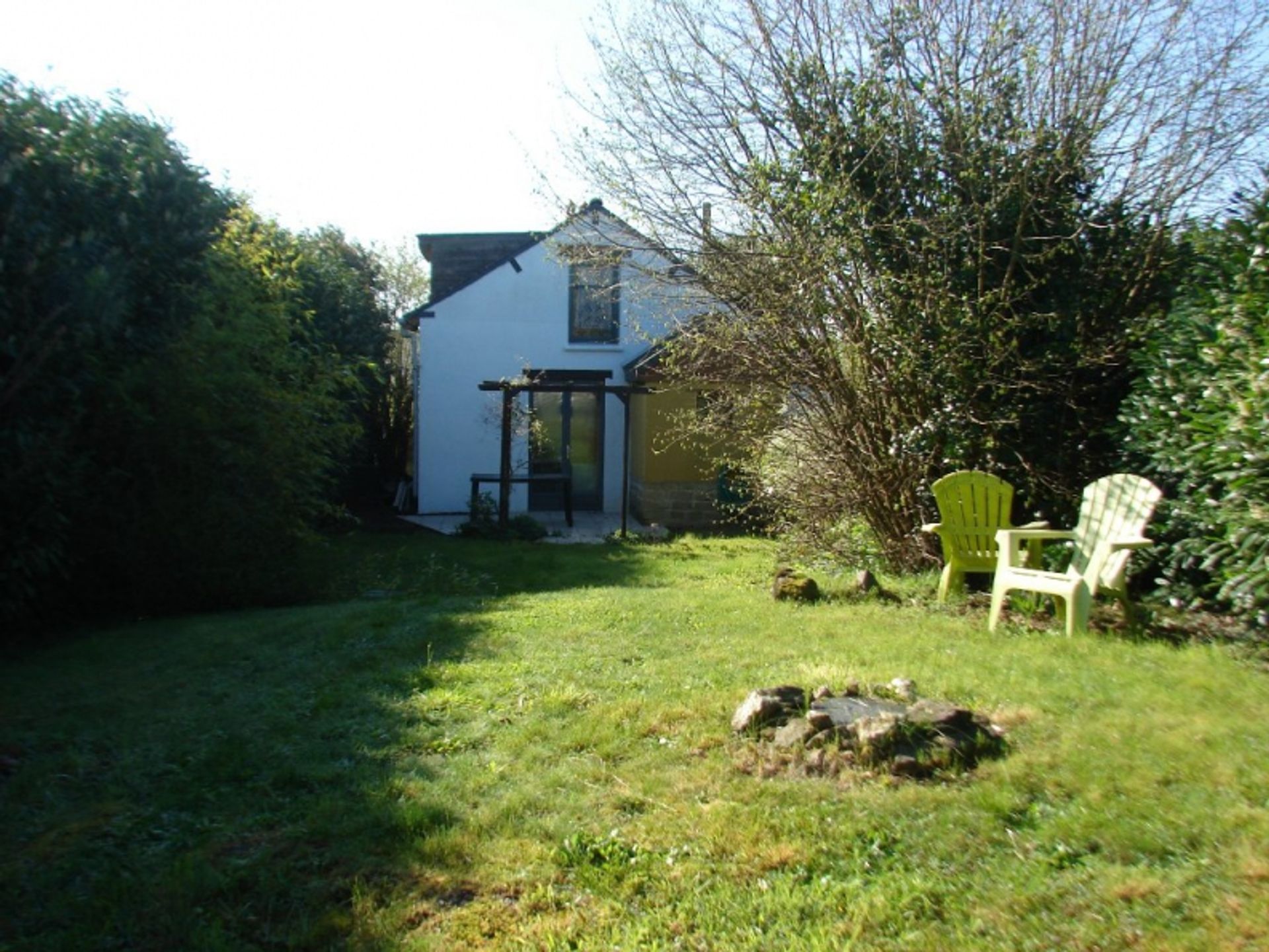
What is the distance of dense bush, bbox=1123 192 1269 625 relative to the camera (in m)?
5.69

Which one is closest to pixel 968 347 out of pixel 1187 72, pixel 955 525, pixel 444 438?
pixel 955 525

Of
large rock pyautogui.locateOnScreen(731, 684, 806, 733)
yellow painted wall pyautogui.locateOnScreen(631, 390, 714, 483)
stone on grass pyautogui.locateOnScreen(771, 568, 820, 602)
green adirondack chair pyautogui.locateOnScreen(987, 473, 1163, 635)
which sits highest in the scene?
yellow painted wall pyautogui.locateOnScreen(631, 390, 714, 483)

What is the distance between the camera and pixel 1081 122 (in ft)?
26.8

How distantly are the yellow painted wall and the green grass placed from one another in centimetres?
1095

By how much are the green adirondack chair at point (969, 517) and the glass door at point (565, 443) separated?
39.6 ft

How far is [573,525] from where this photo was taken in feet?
57.7

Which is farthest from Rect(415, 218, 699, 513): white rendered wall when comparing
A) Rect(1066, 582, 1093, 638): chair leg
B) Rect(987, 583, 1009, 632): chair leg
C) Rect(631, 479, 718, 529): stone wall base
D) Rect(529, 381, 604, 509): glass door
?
Rect(1066, 582, 1093, 638): chair leg

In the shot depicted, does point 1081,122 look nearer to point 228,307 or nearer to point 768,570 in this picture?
point 768,570

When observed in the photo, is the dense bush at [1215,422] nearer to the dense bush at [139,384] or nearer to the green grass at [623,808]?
the green grass at [623,808]

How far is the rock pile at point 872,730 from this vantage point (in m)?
4.02

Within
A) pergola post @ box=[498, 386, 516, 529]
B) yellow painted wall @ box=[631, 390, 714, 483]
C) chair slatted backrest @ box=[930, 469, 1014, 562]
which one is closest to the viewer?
chair slatted backrest @ box=[930, 469, 1014, 562]

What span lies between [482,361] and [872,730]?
1591 centimetres

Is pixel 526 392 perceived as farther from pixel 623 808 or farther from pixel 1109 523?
pixel 623 808

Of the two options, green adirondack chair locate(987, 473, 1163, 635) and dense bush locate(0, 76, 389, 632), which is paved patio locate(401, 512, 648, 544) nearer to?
dense bush locate(0, 76, 389, 632)
